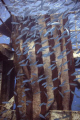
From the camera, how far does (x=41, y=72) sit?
4055 mm

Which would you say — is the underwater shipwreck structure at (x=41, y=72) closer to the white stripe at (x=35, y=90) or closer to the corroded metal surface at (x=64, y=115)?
the white stripe at (x=35, y=90)

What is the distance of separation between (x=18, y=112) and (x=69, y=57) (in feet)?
10.4

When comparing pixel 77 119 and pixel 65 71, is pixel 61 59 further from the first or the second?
pixel 77 119

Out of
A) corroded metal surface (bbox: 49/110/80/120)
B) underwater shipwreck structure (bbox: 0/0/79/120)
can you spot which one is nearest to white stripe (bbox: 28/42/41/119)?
underwater shipwreck structure (bbox: 0/0/79/120)

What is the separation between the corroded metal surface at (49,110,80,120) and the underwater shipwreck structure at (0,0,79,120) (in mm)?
223

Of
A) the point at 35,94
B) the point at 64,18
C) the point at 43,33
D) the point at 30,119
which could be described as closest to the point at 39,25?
the point at 43,33

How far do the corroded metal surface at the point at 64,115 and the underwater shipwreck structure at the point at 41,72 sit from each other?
8.8 inches

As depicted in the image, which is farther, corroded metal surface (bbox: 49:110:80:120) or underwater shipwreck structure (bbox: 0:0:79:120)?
underwater shipwreck structure (bbox: 0:0:79:120)

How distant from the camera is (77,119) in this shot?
3369 mm

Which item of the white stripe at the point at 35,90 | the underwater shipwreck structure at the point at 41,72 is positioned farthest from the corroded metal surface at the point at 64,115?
Answer: the white stripe at the point at 35,90

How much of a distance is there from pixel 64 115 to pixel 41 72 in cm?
184

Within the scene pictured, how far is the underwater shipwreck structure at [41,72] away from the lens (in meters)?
3.70

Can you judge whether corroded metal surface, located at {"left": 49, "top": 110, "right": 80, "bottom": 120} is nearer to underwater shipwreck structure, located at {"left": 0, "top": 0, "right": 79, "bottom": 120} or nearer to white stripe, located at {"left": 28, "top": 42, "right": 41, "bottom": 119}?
underwater shipwreck structure, located at {"left": 0, "top": 0, "right": 79, "bottom": 120}

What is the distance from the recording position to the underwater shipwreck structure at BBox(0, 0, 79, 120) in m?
3.70
